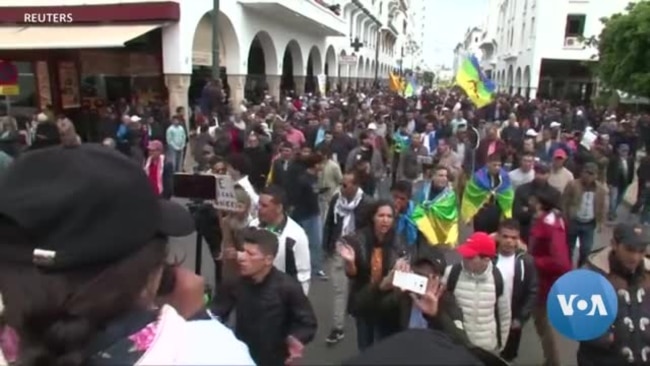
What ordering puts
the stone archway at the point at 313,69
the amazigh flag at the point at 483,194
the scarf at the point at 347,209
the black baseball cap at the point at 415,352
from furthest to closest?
the stone archway at the point at 313,69 → the amazigh flag at the point at 483,194 → the scarf at the point at 347,209 → the black baseball cap at the point at 415,352

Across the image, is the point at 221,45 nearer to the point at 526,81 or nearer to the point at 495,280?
the point at 495,280

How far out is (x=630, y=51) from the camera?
25.3 meters

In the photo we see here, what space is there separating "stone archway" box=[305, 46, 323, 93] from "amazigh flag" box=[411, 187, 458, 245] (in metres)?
29.1

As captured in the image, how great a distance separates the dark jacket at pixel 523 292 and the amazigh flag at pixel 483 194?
3.00m

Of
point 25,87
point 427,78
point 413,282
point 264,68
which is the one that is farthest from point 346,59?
point 427,78

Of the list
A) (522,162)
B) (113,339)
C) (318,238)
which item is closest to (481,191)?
(522,162)

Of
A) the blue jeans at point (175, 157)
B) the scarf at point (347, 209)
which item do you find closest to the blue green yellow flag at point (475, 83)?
the blue jeans at point (175, 157)

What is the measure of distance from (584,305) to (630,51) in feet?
80.6

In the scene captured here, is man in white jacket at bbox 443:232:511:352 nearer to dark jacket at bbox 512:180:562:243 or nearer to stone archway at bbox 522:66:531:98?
dark jacket at bbox 512:180:562:243

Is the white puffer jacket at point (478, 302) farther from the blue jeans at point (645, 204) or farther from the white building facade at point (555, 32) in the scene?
the white building facade at point (555, 32)

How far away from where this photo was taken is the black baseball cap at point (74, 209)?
117 centimetres

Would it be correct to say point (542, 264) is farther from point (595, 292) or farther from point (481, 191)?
point (481, 191)

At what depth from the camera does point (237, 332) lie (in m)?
4.19

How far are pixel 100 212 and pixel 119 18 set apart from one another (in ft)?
61.9
